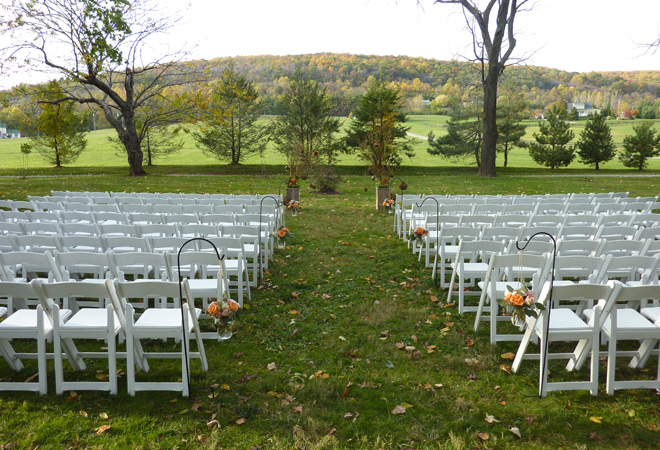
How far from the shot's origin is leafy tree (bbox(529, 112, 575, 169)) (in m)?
34.3

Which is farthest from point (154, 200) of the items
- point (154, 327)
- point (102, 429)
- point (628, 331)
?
point (628, 331)

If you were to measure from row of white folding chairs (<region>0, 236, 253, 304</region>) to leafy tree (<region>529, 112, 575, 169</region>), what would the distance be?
3290 cm

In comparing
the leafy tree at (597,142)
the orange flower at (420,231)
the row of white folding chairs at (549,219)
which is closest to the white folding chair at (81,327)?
the orange flower at (420,231)

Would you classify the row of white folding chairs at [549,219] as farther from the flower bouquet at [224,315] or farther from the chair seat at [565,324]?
the flower bouquet at [224,315]

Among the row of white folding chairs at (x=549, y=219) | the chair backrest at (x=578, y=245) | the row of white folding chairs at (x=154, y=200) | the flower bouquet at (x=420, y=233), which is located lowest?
the flower bouquet at (x=420, y=233)

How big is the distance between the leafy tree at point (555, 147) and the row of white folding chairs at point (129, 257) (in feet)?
108

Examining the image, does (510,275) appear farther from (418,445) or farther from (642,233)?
(418,445)

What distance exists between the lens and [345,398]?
3.75 meters

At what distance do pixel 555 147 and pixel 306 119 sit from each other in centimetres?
1913

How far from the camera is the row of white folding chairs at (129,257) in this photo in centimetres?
458

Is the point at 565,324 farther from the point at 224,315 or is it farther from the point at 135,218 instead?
the point at 135,218

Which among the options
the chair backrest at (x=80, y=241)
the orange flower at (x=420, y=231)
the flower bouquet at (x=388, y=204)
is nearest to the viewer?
the chair backrest at (x=80, y=241)

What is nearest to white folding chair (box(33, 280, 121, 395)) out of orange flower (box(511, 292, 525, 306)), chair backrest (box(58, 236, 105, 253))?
chair backrest (box(58, 236, 105, 253))

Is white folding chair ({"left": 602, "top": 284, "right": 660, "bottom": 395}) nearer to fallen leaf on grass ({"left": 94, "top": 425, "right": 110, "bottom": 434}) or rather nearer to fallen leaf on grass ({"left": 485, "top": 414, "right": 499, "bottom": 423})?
fallen leaf on grass ({"left": 485, "top": 414, "right": 499, "bottom": 423})
